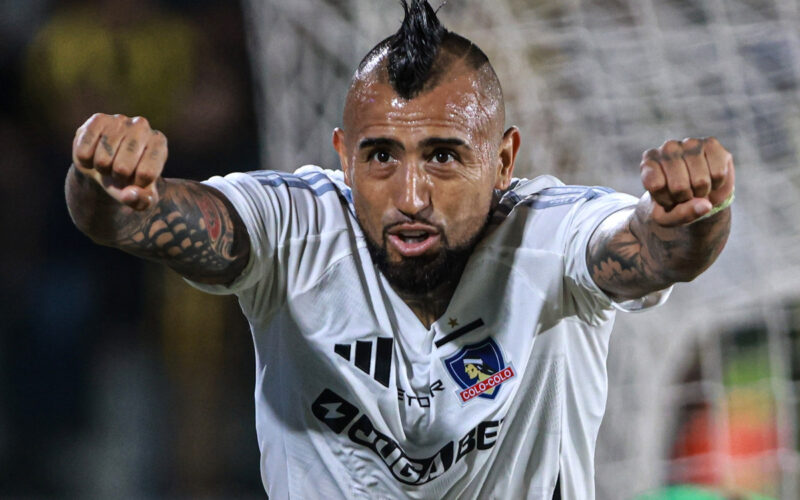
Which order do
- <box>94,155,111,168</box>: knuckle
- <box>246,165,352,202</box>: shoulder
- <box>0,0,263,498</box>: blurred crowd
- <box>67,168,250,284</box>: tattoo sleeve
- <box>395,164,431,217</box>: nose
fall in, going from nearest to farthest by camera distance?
1. <box>94,155,111,168</box>: knuckle
2. <box>67,168,250,284</box>: tattoo sleeve
3. <box>395,164,431,217</box>: nose
4. <box>246,165,352,202</box>: shoulder
5. <box>0,0,263,498</box>: blurred crowd

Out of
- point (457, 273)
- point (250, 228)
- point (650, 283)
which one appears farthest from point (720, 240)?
point (250, 228)

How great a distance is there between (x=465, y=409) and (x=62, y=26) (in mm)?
2117

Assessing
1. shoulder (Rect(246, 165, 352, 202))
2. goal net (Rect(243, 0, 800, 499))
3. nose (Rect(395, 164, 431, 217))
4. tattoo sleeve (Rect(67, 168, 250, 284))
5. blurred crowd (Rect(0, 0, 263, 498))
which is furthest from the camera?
blurred crowd (Rect(0, 0, 263, 498))

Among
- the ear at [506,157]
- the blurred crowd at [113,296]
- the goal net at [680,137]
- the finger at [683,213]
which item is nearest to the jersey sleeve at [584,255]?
the ear at [506,157]

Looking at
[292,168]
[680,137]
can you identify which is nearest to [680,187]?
[680,137]

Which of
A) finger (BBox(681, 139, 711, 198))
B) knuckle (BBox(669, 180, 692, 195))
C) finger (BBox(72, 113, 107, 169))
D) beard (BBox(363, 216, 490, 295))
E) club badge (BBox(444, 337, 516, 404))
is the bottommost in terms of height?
club badge (BBox(444, 337, 516, 404))

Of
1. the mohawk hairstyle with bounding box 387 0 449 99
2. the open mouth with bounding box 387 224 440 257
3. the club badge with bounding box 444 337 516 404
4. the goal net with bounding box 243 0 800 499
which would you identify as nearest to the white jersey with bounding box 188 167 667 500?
the club badge with bounding box 444 337 516 404

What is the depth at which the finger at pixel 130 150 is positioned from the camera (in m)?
1.15

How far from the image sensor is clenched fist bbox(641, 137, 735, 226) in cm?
117

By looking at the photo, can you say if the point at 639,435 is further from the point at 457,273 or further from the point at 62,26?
the point at 62,26

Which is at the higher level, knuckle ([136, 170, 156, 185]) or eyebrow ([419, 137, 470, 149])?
eyebrow ([419, 137, 470, 149])

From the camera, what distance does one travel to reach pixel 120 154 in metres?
1.15

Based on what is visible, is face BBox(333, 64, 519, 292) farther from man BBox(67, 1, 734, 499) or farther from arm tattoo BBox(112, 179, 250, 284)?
arm tattoo BBox(112, 179, 250, 284)

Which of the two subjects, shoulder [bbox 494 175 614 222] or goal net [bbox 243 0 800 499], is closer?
shoulder [bbox 494 175 614 222]
